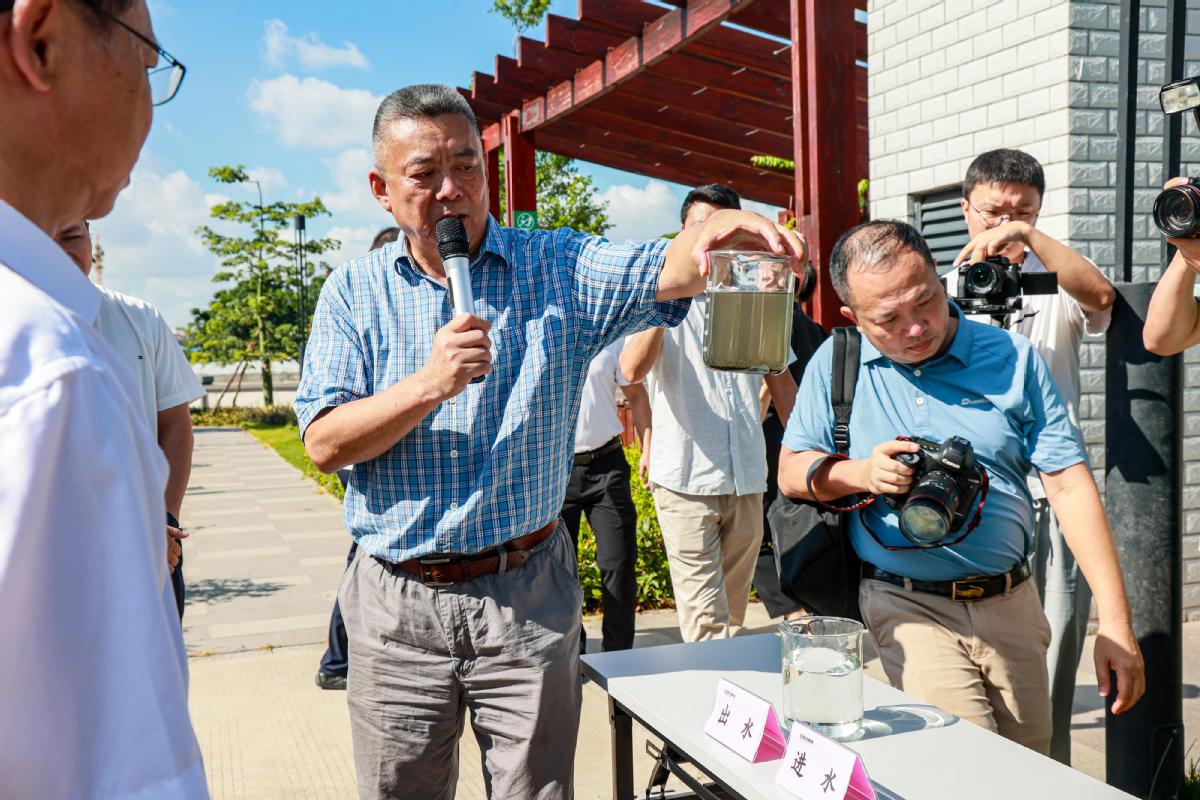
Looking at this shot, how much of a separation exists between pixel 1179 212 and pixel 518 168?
29.8 feet

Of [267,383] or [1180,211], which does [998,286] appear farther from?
[267,383]

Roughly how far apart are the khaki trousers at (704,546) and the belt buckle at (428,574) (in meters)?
2.22

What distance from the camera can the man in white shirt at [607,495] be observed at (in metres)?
4.60

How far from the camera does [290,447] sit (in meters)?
19.6

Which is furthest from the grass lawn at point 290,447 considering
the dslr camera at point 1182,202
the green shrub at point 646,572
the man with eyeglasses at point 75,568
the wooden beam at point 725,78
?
the man with eyeglasses at point 75,568

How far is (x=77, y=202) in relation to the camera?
0.90m

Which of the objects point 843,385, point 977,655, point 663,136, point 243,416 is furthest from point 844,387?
point 243,416

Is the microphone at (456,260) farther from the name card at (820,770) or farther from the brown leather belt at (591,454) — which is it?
the brown leather belt at (591,454)

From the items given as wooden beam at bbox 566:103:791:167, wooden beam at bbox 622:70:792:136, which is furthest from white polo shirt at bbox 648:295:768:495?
wooden beam at bbox 566:103:791:167

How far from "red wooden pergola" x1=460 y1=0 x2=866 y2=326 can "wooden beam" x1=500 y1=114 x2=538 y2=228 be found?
0.05 ft

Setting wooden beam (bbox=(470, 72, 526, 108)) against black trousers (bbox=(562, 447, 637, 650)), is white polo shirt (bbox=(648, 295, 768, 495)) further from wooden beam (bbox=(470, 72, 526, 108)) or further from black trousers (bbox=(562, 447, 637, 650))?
wooden beam (bbox=(470, 72, 526, 108))

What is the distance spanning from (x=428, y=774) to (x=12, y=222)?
1.87 metres

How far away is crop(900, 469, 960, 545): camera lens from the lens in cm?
228

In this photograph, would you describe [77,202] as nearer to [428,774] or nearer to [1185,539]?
[428,774]
